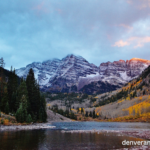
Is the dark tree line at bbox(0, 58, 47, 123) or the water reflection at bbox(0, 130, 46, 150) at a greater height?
the dark tree line at bbox(0, 58, 47, 123)

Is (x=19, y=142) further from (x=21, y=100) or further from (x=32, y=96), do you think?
(x=32, y=96)

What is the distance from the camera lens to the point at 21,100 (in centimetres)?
9306

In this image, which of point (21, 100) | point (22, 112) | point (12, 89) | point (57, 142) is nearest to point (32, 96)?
point (12, 89)

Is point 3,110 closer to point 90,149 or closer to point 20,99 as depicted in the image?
point 20,99

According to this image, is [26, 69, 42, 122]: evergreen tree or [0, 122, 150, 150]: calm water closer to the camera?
[0, 122, 150, 150]: calm water

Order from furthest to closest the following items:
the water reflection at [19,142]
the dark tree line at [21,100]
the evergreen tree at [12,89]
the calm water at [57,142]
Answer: the evergreen tree at [12,89], the dark tree line at [21,100], the calm water at [57,142], the water reflection at [19,142]

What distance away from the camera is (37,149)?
2861 cm

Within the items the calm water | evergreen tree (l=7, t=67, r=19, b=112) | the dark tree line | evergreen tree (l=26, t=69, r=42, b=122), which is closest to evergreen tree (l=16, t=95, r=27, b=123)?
the dark tree line

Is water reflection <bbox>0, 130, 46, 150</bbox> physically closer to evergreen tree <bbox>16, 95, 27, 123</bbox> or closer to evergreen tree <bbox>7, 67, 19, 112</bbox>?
evergreen tree <bbox>16, 95, 27, 123</bbox>

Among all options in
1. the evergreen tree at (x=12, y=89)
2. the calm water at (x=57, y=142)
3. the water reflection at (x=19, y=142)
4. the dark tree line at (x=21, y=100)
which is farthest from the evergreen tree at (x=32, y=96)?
the water reflection at (x=19, y=142)

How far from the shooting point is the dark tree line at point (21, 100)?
90887 mm

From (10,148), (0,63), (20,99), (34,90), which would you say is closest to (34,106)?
(34,90)

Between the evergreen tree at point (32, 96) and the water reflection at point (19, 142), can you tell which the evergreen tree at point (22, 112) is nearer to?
the evergreen tree at point (32, 96)

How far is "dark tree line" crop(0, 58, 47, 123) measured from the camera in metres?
90.9
